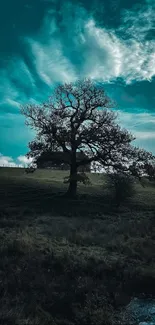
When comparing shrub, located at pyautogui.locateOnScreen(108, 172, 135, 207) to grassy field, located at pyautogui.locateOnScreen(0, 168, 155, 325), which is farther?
shrub, located at pyautogui.locateOnScreen(108, 172, 135, 207)

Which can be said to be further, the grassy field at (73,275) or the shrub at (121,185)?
the shrub at (121,185)

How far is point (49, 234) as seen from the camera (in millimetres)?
15117

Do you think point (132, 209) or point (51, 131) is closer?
point (132, 209)

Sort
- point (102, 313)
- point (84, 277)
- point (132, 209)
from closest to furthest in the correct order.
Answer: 1. point (102, 313)
2. point (84, 277)
3. point (132, 209)

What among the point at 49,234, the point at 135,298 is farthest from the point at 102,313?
the point at 49,234

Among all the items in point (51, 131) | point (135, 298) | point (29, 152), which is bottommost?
point (135, 298)

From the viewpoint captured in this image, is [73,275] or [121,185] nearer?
[73,275]

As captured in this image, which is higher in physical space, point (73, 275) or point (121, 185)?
point (121, 185)

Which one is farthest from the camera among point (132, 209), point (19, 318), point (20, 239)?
point (132, 209)

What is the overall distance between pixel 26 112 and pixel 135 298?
2979 centimetres

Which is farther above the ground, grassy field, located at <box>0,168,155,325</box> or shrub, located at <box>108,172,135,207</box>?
shrub, located at <box>108,172,135,207</box>

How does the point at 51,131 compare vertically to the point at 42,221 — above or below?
above

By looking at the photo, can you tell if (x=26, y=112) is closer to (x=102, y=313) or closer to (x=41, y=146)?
(x=41, y=146)

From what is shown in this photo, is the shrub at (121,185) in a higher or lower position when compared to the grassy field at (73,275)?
higher
